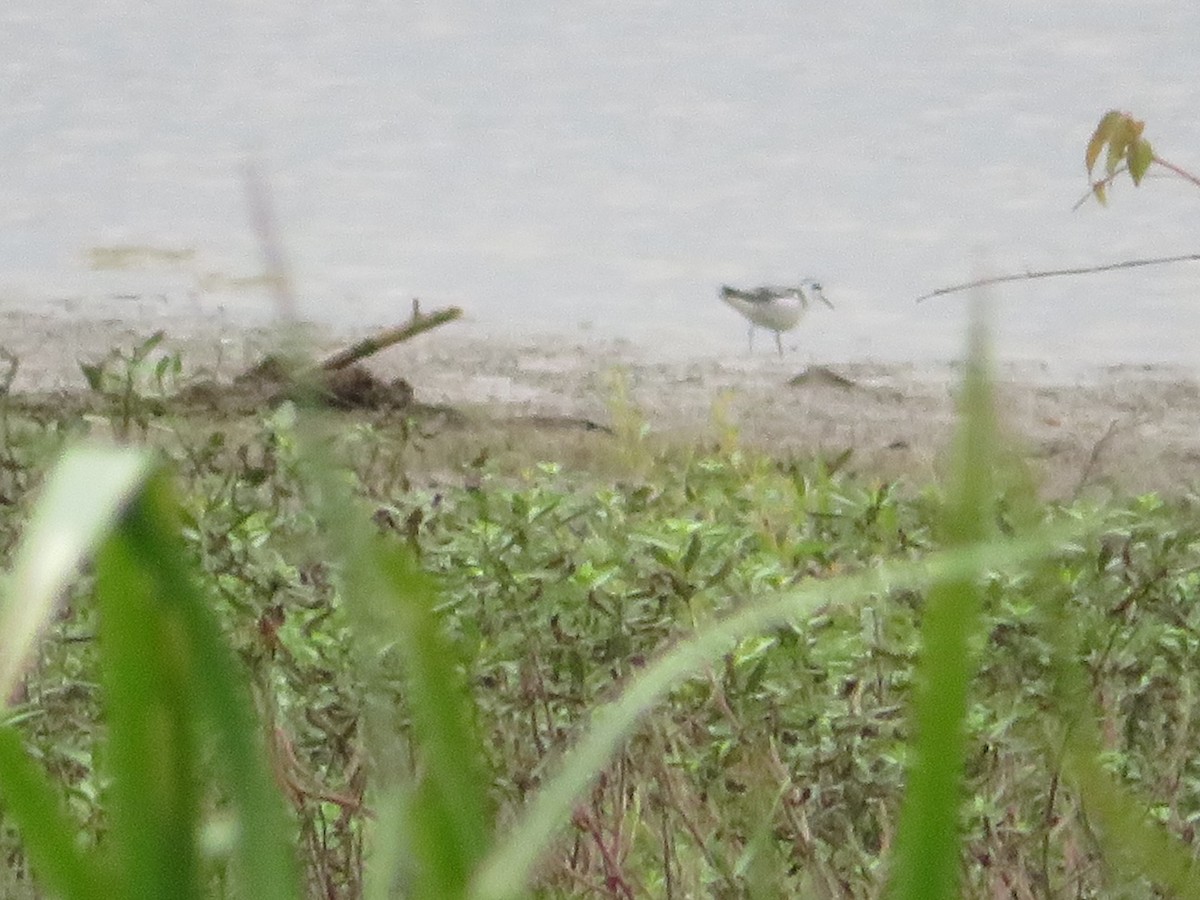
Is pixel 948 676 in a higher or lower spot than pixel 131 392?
higher

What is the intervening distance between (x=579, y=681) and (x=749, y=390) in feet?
12.9

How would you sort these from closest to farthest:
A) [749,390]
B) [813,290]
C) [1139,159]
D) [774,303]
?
[1139,159] < [749,390] < [774,303] < [813,290]

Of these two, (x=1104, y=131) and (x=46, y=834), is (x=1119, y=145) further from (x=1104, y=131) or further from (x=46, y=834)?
(x=46, y=834)

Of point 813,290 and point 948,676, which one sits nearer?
point 948,676

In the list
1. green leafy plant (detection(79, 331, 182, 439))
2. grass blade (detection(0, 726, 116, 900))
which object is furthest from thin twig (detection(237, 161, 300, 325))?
green leafy plant (detection(79, 331, 182, 439))

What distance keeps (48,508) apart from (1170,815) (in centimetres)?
154

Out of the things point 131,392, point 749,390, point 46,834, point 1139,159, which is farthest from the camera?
point 749,390

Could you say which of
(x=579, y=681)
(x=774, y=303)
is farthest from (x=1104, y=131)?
(x=774, y=303)

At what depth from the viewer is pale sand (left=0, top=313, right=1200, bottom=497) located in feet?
18.5

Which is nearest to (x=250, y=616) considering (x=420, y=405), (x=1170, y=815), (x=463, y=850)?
(x=1170, y=815)

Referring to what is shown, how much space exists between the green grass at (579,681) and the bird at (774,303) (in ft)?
9.60

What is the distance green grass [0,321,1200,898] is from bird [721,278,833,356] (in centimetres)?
293

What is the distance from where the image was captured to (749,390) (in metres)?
6.37

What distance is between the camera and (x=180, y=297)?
298 inches
